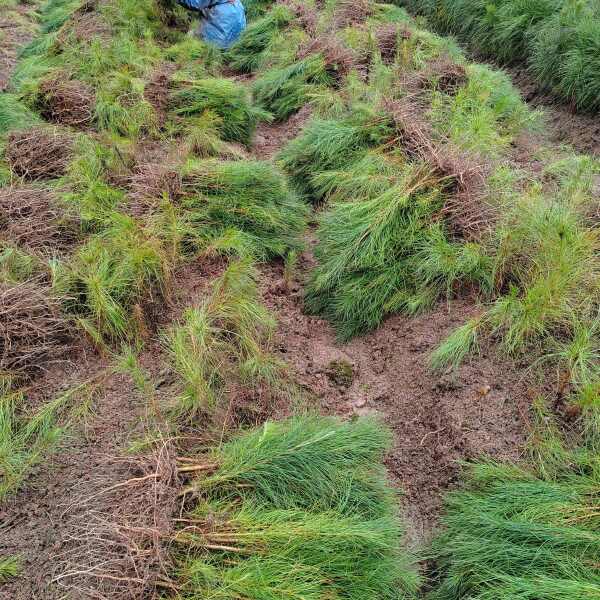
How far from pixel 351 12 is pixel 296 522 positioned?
5.80 metres

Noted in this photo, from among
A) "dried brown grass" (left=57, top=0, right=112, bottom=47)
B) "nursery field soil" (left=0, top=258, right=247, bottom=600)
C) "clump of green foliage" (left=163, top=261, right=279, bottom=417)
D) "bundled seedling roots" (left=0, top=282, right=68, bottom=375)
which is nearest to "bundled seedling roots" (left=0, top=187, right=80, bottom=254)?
"bundled seedling roots" (left=0, top=282, right=68, bottom=375)

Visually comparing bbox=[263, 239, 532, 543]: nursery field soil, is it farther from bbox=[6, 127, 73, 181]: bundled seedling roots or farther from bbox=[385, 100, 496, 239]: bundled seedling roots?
bbox=[6, 127, 73, 181]: bundled seedling roots

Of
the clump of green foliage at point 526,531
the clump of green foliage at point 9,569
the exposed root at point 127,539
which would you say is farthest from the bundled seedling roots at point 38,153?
the clump of green foliage at point 526,531

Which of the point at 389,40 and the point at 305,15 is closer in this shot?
the point at 389,40

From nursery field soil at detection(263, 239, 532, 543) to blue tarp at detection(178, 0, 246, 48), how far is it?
434cm

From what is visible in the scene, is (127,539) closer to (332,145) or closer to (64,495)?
(64,495)

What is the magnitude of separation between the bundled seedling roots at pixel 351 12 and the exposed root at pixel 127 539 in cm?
533

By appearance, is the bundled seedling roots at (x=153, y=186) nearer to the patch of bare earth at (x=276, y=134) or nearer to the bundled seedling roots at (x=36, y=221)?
the bundled seedling roots at (x=36, y=221)

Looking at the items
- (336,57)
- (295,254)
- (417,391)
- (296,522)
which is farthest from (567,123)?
(296,522)

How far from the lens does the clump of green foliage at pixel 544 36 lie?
15.6 ft

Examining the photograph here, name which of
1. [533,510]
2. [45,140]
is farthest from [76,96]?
[533,510]

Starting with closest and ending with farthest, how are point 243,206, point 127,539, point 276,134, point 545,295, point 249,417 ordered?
point 127,539 < point 249,417 < point 545,295 < point 243,206 < point 276,134

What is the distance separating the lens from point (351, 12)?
617 cm

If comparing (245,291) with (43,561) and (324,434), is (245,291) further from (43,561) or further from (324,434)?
(43,561)
